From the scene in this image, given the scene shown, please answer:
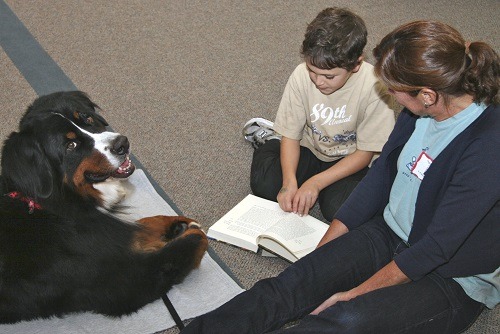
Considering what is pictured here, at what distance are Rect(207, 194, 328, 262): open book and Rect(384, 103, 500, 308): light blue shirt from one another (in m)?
0.41

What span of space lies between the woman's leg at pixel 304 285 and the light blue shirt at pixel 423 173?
0.11 metres

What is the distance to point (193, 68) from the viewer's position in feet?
11.1

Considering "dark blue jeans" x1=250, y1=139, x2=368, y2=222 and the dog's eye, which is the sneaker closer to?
"dark blue jeans" x1=250, y1=139, x2=368, y2=222

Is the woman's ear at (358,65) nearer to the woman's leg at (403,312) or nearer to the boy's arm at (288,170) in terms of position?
the boy's arm at (288,170)

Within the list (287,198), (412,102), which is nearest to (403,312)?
(412,102)

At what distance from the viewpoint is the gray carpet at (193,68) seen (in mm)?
2611

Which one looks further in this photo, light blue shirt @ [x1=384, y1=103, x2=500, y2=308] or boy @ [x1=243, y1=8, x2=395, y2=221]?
boy @ [x1=243, y1=8, x2=395, y2=221]

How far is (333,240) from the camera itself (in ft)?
5.92

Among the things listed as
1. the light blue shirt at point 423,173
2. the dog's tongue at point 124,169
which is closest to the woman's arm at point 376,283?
the light blue shirt at point 423,173

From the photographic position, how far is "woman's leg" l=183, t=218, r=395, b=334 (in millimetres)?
1641

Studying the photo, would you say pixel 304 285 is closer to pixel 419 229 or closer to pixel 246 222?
pixel 419 229

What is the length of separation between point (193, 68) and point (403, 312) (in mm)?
2246

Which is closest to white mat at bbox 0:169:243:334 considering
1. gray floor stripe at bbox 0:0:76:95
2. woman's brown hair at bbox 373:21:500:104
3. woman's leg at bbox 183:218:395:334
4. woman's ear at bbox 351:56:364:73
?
woman's leg at bbox 183:218:395:334

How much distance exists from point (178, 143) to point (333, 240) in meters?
1.25
